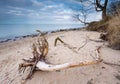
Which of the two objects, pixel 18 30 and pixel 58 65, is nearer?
pixel 58 65

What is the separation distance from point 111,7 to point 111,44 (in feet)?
32.5

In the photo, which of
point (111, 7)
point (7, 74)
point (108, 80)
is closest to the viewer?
point (108, 80)

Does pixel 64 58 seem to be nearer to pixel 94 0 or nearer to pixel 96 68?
pixel 96 68

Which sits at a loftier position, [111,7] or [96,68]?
[111,7]

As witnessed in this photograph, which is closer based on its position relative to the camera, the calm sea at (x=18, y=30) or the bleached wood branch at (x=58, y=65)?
the bleached wood branch at (x=58, y=65)

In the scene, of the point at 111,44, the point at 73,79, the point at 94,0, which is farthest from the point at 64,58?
the point at 94,0

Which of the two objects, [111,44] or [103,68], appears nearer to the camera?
[103,68]

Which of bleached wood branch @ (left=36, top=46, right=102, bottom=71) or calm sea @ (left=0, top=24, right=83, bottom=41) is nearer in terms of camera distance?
bleached wood branch @ (left=36, top=46, right=102, bottom=71)

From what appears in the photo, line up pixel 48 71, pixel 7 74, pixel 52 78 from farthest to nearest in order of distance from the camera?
pixel 7 74, pixel 48 71, pixel 52 78

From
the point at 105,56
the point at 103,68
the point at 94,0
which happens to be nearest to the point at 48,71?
the point at 103,68

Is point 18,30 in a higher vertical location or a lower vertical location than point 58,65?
higher

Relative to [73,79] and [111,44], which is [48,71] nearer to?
[73,79]

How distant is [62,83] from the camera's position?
267 centimetres

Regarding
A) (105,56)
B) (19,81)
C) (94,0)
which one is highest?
(94,0)
